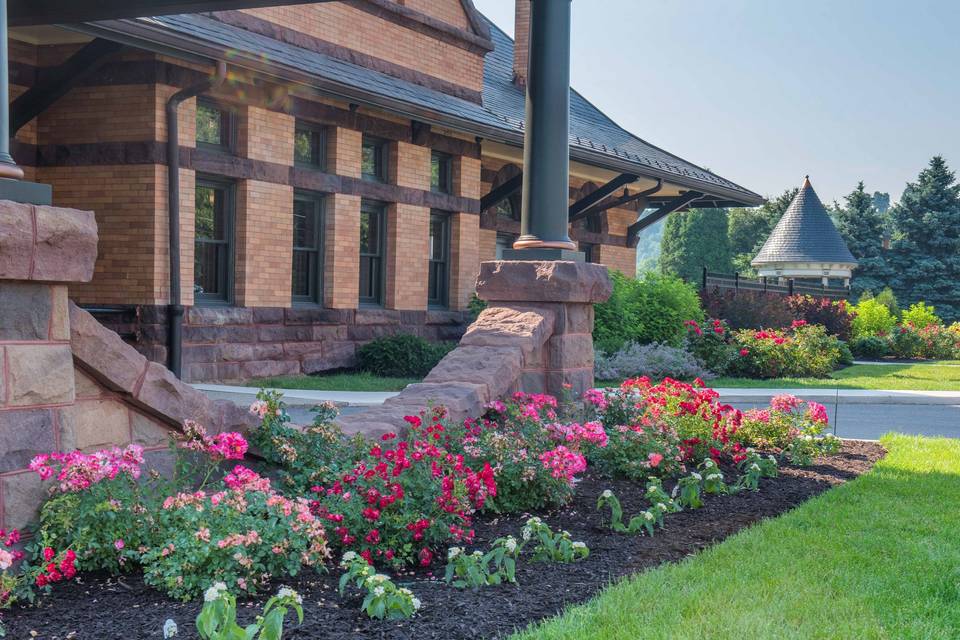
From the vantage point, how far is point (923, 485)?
23.2 feet

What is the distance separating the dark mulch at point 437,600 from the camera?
3754mm

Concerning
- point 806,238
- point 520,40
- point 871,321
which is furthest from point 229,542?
point 806,238

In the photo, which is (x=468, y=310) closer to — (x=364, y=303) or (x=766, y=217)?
(x=364, y=303)

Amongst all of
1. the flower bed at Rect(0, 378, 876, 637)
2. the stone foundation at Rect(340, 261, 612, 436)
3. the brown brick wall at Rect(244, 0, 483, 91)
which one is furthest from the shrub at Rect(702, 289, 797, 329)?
the flower bed at Rect(0, 378, 876, 637)

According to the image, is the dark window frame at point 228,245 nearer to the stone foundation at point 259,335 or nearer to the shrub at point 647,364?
the stone foundation at point 259,335

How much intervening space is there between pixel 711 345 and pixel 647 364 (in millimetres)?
2454

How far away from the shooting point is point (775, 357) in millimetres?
18391

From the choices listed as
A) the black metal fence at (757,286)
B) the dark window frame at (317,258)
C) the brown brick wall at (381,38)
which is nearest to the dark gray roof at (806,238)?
the black metal fence at (757,286)

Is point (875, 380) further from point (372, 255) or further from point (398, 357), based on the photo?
point (372, 255)

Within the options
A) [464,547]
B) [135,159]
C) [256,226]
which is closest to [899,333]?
[256,226]

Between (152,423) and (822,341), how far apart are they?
17.8 m

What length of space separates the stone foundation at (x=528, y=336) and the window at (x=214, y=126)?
23.3ft

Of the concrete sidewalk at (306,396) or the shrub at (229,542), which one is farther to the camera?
the concrete sidewalk at (306,396)

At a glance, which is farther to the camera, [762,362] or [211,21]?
[762,362]
